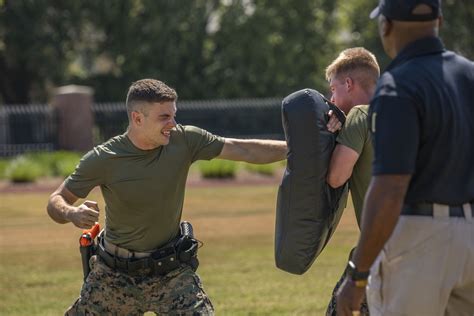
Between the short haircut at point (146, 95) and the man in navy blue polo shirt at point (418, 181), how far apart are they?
228cm

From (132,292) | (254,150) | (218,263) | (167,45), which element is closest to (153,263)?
(132,292)

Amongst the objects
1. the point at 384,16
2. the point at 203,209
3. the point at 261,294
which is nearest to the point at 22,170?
the point at 203,209

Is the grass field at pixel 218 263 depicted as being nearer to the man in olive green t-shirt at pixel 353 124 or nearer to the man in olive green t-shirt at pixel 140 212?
the man in olive green t-shirt at pixel 140 212

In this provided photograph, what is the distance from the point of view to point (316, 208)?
5.36 metres

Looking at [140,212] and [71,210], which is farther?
[140,212]

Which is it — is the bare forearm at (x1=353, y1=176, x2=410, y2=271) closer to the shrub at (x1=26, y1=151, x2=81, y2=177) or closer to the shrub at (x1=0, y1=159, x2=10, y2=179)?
the shrub at (x1=26, y1=151, x2=81, y2=177)

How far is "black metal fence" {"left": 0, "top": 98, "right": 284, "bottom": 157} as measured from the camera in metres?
32.8

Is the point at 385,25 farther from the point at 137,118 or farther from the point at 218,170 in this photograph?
Answer: the point at 218,170

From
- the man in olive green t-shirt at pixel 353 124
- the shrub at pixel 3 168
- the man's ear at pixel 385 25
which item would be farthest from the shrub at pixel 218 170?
the man's ear at pixel 385 25

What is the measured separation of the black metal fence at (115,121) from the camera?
32.8m

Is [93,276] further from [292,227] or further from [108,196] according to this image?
[292,227]

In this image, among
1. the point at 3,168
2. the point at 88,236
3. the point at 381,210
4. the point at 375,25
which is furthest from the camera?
the point at 375,25

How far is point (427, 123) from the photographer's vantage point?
4172mm

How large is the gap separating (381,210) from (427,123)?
39cm
